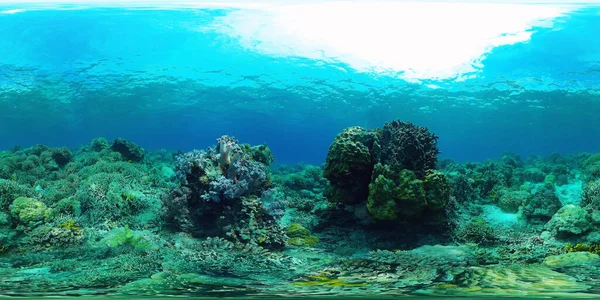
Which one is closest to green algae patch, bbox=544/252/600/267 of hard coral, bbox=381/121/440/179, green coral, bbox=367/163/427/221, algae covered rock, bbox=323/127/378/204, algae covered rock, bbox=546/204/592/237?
algae covered rock, bbox=546/204/592/237

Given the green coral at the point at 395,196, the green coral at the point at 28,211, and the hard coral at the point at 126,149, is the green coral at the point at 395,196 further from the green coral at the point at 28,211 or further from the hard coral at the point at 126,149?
the hard coral at the point at 126,149

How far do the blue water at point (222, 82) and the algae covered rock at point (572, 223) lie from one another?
39.5 feet

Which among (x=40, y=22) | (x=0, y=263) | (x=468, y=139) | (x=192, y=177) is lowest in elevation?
(x=0, y=263)

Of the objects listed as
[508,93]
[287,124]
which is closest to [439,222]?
[508,93]

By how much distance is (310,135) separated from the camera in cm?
5388

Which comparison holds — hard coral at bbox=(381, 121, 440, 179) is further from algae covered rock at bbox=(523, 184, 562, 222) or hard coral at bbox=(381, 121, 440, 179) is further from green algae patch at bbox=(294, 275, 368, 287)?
green algae patch at bbox=(294, 275, 368, 287)

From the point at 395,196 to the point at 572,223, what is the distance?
2.98 m

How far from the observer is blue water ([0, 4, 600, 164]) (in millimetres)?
25250

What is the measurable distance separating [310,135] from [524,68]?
29788 millimetres

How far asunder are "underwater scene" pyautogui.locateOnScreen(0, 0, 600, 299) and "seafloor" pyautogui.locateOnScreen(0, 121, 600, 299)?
0.13ft

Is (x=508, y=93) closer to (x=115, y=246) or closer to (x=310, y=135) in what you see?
(x=310, y=135)

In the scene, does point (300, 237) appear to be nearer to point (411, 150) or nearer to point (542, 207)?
point (411, 150)

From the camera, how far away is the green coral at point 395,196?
700cm

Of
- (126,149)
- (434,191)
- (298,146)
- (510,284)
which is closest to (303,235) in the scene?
(434,191)
